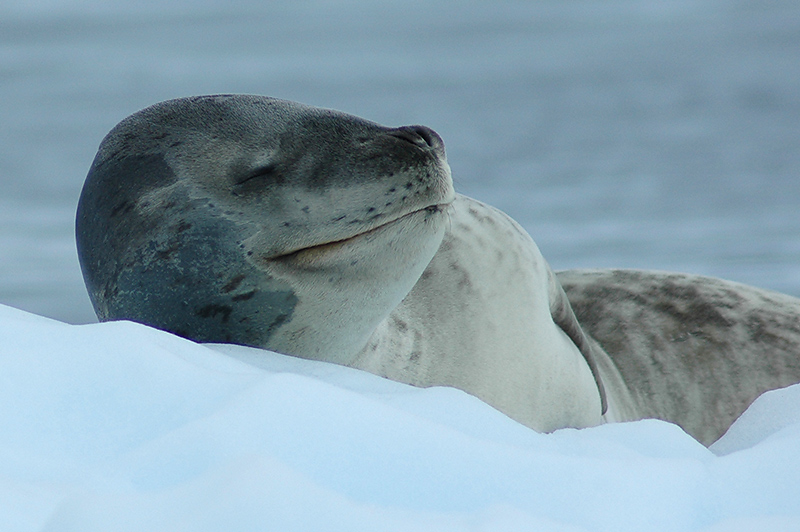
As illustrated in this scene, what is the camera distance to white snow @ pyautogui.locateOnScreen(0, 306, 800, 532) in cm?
100

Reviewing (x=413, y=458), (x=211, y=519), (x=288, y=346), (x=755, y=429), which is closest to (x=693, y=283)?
(x=755, y=429)

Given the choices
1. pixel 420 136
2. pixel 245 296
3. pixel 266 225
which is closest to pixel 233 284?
pixel 245 296

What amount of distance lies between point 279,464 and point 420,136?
1.25 metres

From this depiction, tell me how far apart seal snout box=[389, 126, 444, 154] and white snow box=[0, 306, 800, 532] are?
2.70ft

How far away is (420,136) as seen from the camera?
2182 mm

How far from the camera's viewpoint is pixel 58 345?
1.35m

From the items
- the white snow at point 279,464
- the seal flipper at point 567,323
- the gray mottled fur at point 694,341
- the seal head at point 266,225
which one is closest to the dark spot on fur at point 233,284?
the seal head at point 266,225

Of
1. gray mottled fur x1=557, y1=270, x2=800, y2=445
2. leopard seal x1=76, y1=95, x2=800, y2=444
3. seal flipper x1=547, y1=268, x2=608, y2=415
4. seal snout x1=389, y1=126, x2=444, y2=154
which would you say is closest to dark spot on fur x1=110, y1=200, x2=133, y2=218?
leopard seal x1=76, y1=95, x2=800, y2=444

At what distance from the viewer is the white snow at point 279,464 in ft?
3.27

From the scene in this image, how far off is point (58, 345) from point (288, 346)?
2.72ft

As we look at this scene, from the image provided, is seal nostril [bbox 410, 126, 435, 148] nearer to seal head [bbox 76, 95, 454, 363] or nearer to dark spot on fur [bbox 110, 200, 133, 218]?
seal head [bbox 76, 95, 454, 363]

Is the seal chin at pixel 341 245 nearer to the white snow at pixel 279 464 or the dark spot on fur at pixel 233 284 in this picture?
the dark spot on fur at pixel 233 284

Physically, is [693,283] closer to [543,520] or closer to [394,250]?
[394,250]

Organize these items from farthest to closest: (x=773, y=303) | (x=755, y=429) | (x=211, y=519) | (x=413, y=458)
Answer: (x=773, y=303), (x=755, y=429), (x=413, y=458), (x=211, y=519)
